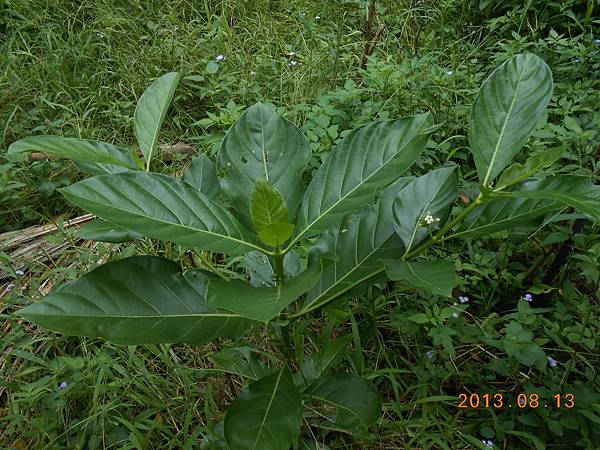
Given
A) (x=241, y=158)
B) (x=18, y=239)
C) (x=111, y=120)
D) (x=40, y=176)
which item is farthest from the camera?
(x=111, y=120)

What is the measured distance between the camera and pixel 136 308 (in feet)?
3.06

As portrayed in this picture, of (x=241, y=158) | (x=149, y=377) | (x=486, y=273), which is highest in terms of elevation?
(x=241, y=158)

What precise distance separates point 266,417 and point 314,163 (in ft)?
4.11

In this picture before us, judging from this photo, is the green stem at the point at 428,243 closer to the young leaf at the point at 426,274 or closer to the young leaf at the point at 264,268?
the young leaf at the point at 426,274

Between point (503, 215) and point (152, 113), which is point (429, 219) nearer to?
point (503, 215)

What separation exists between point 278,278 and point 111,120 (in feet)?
6.60

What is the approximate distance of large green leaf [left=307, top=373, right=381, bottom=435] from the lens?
119cm

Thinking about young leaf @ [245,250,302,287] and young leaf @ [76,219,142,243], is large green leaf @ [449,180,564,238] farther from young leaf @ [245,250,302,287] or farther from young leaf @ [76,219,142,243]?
young leaf @ [76,219,142,243]

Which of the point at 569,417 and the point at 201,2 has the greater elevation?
the point at 201,2

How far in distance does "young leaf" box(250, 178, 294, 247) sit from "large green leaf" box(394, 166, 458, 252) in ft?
0.79

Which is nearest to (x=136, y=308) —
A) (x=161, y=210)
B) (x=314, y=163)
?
(x=161, y=210)

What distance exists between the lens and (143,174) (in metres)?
0.87

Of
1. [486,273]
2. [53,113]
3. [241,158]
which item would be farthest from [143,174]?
[53,113]

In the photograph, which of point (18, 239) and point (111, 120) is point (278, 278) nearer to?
point (18, 239)
